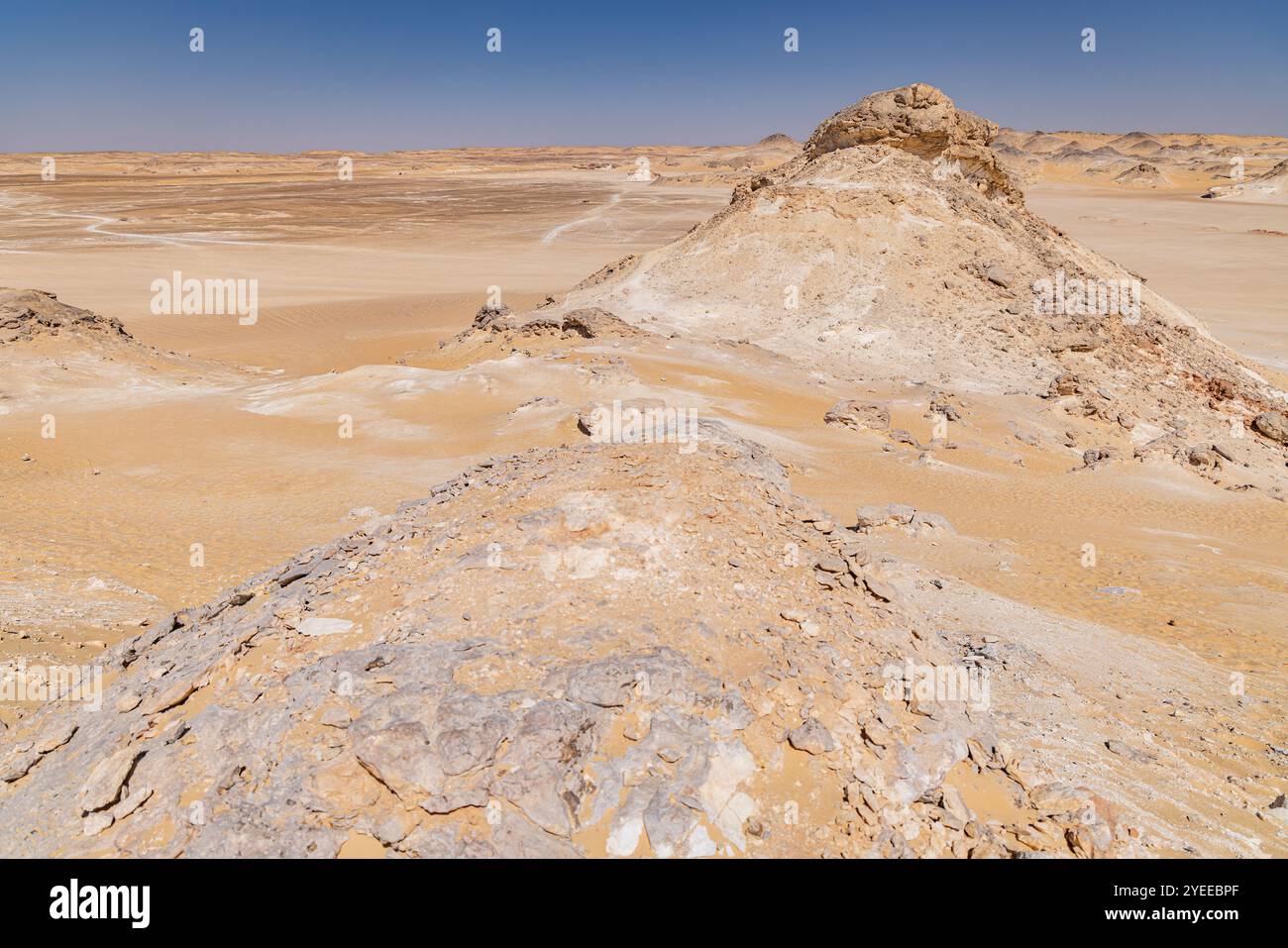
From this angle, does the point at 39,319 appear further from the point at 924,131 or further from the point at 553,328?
the point at 924,131

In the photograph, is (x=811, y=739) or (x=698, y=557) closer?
(x=811, y=739)

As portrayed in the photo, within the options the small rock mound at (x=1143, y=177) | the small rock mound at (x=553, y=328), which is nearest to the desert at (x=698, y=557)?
the small rock mound at (x=553, y=328)

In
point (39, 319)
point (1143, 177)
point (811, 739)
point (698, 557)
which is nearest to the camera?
point (811, 739)

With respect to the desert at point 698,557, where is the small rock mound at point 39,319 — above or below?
above

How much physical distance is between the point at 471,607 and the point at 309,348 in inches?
842

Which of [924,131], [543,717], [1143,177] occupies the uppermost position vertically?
[1143,177]

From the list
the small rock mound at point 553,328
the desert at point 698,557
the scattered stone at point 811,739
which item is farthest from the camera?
the small rock mound at point 553,328

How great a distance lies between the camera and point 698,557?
5625 millimetres

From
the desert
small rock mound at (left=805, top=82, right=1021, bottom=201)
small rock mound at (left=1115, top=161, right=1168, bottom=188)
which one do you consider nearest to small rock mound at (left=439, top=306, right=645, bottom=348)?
the desert

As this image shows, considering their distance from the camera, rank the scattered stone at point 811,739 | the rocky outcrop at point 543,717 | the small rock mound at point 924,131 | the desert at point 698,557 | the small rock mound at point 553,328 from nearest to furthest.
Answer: the rocky outcrop at point 543,717
the desert at point 698,557
the scattered stone at point 811,739
the small rock mound at point 553,328
the small rock mound at point 924,131

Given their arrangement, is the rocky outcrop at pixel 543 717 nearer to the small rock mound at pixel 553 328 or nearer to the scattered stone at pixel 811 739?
the scattered stone at pixel 811 739

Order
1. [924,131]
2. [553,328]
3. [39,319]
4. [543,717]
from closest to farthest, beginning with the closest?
[543,717], [39,319], [553,328], [924,131]

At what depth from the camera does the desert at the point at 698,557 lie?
412cm

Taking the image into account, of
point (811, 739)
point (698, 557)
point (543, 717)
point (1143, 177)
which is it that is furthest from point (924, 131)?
point (1143, 177)
